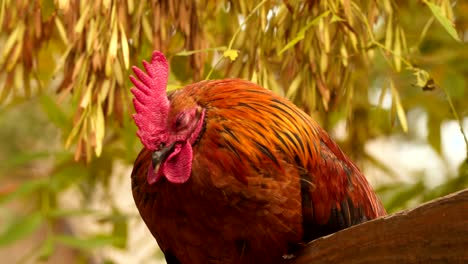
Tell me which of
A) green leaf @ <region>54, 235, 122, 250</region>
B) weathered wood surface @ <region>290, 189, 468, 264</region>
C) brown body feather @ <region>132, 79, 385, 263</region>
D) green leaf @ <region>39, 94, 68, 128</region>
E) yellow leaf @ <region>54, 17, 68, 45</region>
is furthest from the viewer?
green leaf @ <region>54, 235, 122, 250</region>

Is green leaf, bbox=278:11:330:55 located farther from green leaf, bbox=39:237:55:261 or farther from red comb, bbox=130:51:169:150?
green leaf, bbox=39:237:55:261

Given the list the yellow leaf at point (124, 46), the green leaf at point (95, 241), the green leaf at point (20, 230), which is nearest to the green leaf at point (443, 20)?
the yellow leaf at point (124, 46)

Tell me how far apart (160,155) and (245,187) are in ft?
0.51

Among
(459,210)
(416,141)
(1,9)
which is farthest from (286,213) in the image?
(416,141)

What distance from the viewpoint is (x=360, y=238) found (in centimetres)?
146

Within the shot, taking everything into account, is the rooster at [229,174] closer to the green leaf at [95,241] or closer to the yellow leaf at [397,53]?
the yellow leaf at [397,53]

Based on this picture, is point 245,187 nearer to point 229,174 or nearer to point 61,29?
point 229,174

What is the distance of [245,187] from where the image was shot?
158 centimetres

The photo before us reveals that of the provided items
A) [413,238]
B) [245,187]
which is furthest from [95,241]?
[413,238]

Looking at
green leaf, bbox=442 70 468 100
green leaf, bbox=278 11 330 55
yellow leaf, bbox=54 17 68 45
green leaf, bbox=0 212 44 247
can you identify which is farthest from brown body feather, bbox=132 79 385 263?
green leaf, bbox=442 70 468 100

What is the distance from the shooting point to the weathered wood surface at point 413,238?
4.16 ft

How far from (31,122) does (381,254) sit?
365cm

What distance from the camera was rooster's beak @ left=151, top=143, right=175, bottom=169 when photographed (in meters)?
1.60

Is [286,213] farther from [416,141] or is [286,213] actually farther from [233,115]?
[416,141]
